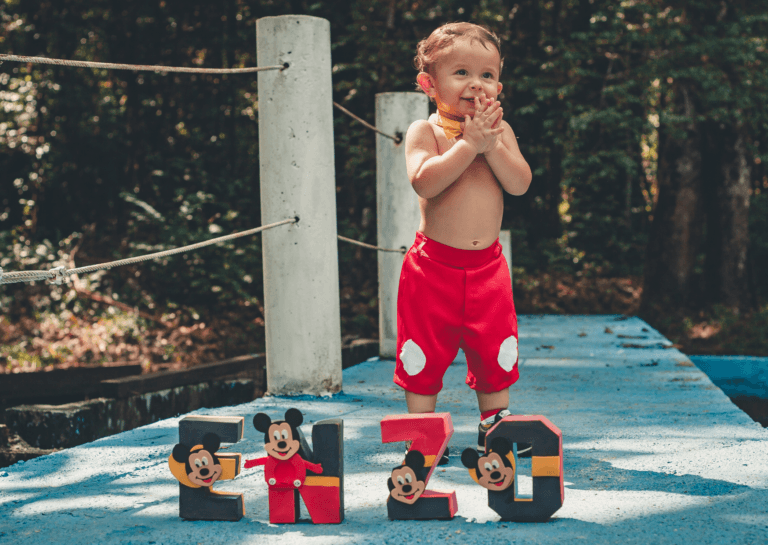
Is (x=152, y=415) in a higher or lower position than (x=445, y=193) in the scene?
lower

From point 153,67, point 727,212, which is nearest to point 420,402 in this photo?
point 153,67

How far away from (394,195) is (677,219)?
219 inches

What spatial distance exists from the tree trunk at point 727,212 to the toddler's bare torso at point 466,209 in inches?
293

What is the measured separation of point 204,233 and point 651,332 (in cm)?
501

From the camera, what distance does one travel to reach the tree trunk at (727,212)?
848 cm

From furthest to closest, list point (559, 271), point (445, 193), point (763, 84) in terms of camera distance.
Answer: point (559, 271)
point (763, 84)
point (445, 193)

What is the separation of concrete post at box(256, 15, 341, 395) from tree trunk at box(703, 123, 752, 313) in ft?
22.6

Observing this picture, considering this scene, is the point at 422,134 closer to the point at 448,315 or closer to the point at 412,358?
the point at 448,315

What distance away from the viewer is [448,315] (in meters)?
2.05

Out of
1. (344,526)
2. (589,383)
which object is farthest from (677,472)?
(589,383)

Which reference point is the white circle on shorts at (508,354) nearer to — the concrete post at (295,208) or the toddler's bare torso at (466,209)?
the toddler's bare torso at (466,209)

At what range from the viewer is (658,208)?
8781 millimetres

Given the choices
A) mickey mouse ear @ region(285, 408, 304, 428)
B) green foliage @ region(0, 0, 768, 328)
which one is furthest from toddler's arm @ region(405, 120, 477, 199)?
green foliage @ region(0, 0, 768, 328)

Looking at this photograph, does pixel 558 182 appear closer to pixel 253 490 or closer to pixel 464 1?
pixel 464 1
